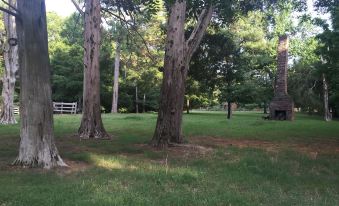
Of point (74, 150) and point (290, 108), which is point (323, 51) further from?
point (290, 108)

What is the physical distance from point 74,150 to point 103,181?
179 inches

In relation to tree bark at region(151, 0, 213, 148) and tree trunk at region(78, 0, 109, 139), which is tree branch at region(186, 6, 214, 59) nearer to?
tree bark at region(151, 0, 213, 148)

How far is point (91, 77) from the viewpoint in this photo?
15.2 meters

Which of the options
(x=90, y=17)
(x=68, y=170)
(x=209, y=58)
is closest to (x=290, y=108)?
(x=209, y=58)

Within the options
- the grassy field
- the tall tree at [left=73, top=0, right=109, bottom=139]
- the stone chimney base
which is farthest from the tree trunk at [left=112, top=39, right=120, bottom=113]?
the grassy field

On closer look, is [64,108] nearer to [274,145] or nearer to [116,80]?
[116,80]

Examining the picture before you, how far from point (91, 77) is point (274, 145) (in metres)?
6.36

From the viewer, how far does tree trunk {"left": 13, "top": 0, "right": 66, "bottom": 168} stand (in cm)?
863

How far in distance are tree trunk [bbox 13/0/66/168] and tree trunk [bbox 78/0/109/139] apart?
622 centimetres

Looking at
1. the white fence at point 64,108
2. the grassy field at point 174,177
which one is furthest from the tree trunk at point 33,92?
the white fence at point 64,108

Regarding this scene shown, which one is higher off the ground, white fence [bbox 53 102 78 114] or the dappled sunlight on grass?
white fence [bbox 53 102 78 114]

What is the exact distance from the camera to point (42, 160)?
8562 mm

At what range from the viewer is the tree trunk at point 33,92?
8.63 metres

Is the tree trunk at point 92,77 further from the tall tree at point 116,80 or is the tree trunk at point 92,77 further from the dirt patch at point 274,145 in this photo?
the tall tree at point 116,80
